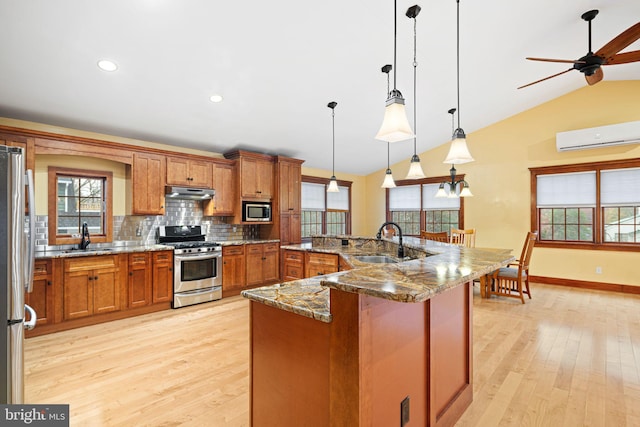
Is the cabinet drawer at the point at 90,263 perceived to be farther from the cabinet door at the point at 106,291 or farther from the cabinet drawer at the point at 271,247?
the cabinet drawer at the point at 271,247

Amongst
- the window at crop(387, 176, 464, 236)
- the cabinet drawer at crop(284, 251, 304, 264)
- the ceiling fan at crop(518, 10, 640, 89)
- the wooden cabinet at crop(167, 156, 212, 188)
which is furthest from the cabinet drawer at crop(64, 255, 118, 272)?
the window at crop(387, 176, 464, 236)

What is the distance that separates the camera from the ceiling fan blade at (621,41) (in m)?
2.40

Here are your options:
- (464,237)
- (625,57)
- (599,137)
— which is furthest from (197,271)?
(599,137)

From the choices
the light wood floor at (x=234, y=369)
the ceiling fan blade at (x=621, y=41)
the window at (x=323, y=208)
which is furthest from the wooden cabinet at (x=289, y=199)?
the ceiling fan blade at (x=621, y=41)

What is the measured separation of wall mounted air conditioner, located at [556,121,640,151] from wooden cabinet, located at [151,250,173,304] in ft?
22.1

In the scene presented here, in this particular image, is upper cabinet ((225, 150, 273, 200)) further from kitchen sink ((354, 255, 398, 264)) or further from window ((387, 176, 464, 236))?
window ((387, 176, 464, 236))

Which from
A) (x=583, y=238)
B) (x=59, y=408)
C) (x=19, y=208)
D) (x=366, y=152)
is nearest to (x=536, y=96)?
(x=583, y=238)

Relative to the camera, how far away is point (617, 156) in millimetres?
5078

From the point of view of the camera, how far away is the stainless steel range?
4.37 m

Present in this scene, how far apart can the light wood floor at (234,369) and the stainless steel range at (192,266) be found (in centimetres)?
40

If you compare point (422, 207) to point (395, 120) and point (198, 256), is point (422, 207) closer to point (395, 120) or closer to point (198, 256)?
point (198, 256)

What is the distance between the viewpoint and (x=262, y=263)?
5395 millimetres

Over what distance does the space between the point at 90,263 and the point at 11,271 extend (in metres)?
2.44

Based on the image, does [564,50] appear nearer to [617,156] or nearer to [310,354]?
[617,156]
